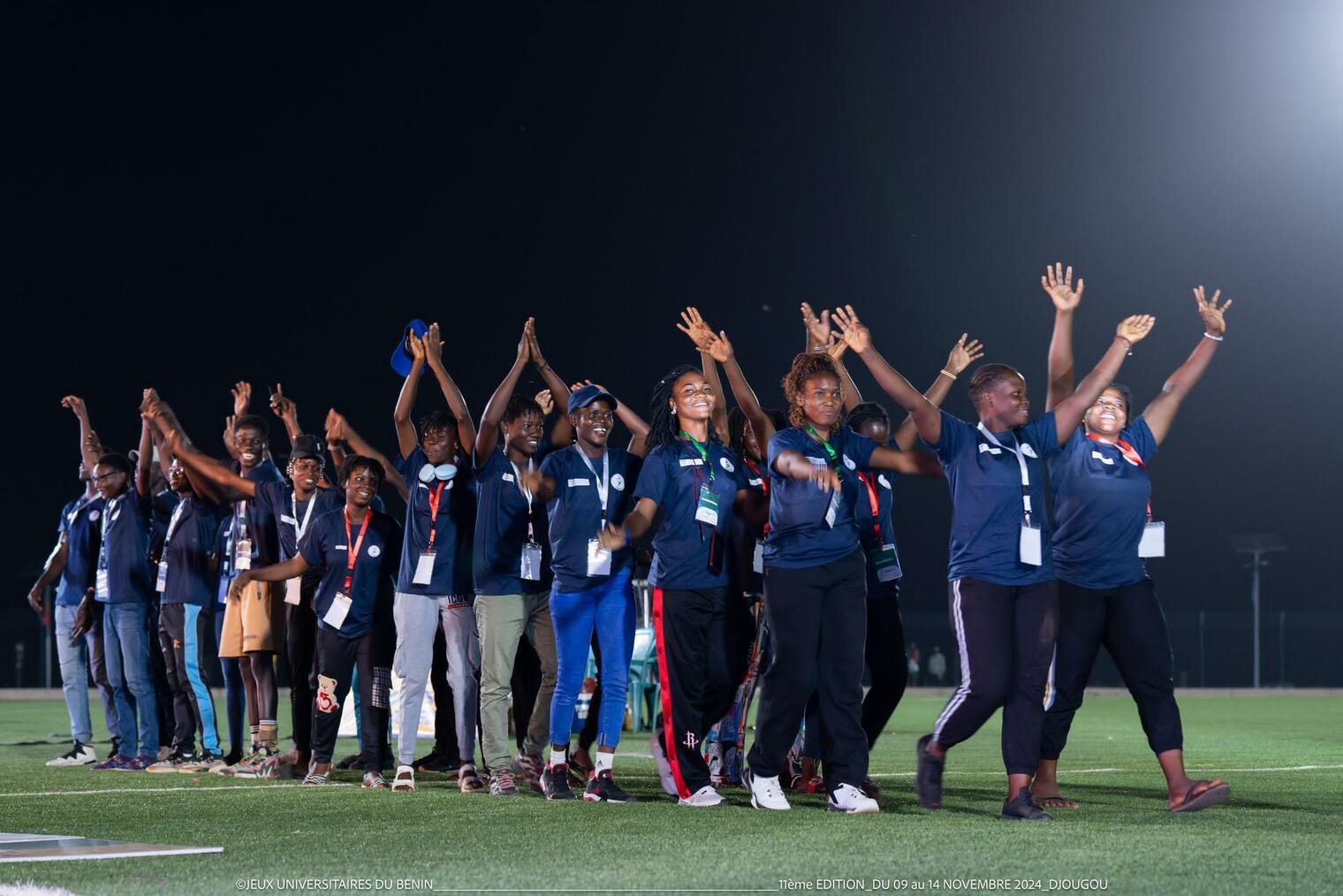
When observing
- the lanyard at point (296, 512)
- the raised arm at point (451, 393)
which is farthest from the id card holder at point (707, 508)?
the lanyard at point (296, 512)

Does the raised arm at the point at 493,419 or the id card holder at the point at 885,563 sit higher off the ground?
the raised arm at the point at 493,419

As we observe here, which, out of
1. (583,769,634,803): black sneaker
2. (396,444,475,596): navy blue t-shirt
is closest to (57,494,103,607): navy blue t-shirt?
(396,444,475,596): navy blue t-shirt

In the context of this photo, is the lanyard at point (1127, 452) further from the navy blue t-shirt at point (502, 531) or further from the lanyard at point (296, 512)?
the lanyard at point (296, 512)

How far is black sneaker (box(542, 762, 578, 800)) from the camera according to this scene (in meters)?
6.98

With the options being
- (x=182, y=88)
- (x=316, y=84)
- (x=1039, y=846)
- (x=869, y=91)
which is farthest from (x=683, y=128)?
(x=1039, y=846)

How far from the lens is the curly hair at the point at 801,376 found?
6625mm

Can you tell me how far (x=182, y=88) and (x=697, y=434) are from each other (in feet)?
88.2

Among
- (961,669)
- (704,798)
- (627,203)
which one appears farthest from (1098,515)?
(627,203)

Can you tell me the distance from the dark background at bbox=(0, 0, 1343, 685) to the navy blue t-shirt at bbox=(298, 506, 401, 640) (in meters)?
22.4

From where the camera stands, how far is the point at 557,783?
701 centimetres

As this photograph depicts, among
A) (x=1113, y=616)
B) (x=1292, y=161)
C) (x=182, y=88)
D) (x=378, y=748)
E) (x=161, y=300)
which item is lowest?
(x=378, y=748)

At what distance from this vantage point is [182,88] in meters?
31.0

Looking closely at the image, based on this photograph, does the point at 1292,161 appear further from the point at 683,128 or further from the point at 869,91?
the point at 683,128

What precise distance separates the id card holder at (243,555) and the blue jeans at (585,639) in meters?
2.86
